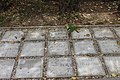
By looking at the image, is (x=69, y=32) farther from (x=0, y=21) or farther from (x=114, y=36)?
(x=0, y=21)

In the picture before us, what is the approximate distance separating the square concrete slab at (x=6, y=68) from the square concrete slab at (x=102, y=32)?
1.80 m

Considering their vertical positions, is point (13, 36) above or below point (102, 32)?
above

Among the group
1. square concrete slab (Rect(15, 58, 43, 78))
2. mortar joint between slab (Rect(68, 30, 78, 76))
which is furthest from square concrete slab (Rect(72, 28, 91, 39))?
square concrete slab (Rect(15, 58, 43, 78))

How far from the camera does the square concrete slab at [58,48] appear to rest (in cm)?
430

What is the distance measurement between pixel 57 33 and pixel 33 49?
753 mm

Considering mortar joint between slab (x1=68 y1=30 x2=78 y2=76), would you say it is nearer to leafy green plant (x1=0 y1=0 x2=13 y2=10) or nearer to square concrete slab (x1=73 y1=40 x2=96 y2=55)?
square concrete slab (x1=73 y1=40 x2=96 y2=55)

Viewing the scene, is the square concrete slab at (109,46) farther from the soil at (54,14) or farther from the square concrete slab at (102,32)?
the soil at (54,14)

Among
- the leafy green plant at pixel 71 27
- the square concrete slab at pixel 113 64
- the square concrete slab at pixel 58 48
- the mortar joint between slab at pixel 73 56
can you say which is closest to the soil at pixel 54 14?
the leafy green plant at pixel 71 27

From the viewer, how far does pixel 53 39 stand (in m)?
4.71

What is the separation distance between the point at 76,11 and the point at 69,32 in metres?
1.02

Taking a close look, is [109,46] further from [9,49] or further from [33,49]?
[9,49]

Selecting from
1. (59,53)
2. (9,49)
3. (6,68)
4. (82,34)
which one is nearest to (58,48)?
(59,53)

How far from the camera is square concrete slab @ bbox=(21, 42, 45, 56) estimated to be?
4.28 meters

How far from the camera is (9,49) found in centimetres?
441
